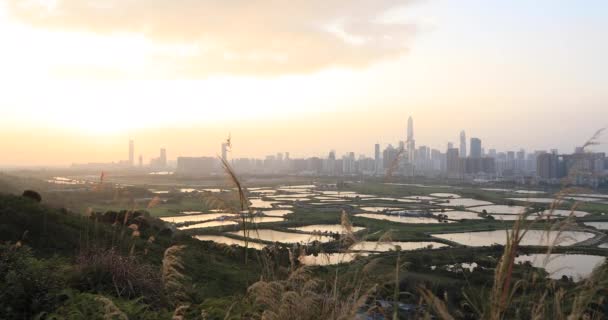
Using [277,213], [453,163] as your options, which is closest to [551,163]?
[277,213]

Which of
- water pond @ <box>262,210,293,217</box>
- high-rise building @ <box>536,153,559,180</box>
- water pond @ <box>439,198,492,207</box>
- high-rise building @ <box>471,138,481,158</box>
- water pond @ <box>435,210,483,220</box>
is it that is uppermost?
high-rise building @ <box>471,138,481,158</box>

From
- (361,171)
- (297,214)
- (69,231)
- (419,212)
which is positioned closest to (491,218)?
(419,212)

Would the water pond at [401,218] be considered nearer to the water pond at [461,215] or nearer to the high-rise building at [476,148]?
the water pond at [461,215]

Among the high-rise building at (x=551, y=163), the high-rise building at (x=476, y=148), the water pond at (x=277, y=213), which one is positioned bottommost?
the water pond at (x=277, y=213)

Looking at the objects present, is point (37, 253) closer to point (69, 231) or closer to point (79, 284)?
point (69, 231)

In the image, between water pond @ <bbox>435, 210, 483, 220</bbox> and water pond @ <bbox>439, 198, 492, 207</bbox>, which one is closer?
water pond @ <bbox>435, 210, 483, 220</bbox>

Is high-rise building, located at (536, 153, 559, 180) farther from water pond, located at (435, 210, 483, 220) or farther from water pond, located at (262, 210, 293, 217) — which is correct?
water pond, located at (435, 210, 483, 220)

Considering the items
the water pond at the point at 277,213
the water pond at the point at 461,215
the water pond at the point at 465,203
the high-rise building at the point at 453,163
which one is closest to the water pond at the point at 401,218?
the water pond at the point at 461,215

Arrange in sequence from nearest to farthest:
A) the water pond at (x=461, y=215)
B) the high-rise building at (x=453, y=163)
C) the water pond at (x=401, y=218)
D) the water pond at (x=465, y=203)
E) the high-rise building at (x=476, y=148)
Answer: the water pond at (x=401, y=218)
the water pond at (x=461, y=215)
the water pond at (x=465, y=203)
the high-rise building at (x=453, y=163)
the high-rise building at (x=476, y=148)

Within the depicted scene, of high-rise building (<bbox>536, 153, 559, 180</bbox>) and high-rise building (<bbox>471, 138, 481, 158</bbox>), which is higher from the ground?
high-rise building (<bbox>471, 138, 481, 158</bbox>)

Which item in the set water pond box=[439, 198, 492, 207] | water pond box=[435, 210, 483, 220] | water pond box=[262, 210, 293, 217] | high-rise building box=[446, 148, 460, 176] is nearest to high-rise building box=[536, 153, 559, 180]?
water pond box=[262, 210, 293, 217]

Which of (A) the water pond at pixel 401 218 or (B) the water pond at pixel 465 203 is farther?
(B) the water pond at pixel 465 203

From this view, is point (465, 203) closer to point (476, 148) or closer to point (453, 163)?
point (453, 163)
